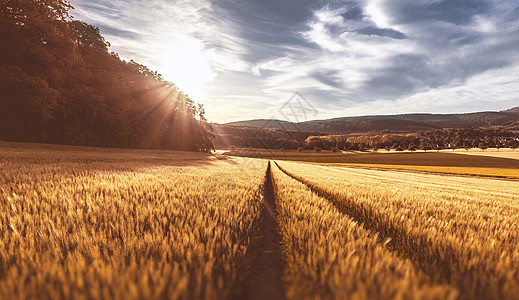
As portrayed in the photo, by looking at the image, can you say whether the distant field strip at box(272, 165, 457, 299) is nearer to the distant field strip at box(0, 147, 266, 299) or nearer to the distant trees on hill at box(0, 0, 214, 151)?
the distant field strip at box(0, 147, 266, 299)

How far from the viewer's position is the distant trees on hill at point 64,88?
46.4 ft

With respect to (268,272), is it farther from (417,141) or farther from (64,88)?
(417,141)

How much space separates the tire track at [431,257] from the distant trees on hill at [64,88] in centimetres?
2153

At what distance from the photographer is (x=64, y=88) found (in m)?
19.0

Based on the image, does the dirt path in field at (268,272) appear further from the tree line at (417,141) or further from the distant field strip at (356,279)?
the tree line at (417,141)

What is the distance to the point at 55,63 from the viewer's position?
16.0 m

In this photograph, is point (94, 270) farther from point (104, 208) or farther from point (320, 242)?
point (104, 208)

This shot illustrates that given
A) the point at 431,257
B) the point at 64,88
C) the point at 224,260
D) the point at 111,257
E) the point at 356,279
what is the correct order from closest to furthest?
the point at 356,279 < the point at 111,257 < the point at 224,260 < the point at 431,257 < the point at 64,88

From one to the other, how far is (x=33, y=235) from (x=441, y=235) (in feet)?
15.4

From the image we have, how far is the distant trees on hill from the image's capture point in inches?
557

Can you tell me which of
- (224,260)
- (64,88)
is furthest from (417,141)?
(64,88)

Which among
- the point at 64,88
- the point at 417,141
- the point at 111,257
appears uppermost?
the point at 64,88

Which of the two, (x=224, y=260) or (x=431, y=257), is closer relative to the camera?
(x=224, y=260)

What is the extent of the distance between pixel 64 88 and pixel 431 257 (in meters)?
27.7
